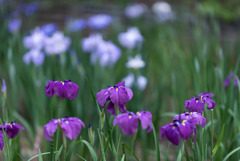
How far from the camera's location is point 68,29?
363 cm

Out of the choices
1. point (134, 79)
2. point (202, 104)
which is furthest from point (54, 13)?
point (202, 104)

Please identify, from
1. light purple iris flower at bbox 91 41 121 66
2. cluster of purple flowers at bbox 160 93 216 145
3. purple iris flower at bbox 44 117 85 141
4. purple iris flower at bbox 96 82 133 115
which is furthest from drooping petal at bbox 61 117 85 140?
light purple iris flower at bbox 91 41 121 66

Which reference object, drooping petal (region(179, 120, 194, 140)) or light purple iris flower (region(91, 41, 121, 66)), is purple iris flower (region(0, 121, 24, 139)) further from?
light purple iris flower (region(91, 41, 121, 66))

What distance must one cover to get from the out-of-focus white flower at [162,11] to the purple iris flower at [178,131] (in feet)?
11.2

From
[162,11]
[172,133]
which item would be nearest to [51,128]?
[172,133]

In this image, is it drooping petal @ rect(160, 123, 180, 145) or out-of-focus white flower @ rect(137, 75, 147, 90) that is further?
out-of-focus white flower @ rect(137, 75, 147, 90)

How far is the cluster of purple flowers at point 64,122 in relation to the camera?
3.27 feet

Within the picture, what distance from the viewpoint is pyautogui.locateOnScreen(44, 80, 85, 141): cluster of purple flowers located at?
1.00m

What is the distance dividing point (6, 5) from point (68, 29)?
1.40m

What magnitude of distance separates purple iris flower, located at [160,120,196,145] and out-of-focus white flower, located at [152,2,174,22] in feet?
11.2

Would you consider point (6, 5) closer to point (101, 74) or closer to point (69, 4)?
point (69, 4)

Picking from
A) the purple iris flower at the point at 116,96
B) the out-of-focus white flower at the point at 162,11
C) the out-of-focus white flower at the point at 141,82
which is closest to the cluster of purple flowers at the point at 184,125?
the purple iris flower at the point at 116,96

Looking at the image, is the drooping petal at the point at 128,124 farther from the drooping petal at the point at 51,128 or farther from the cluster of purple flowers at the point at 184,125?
the drooping petal at the point at 51,128

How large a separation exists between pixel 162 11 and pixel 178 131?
11.3 ft
